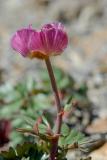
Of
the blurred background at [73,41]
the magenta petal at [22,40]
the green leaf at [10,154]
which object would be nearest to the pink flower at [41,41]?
the magenta petal at [22,40]

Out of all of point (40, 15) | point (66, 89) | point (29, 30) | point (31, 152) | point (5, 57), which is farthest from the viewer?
point (40, 15)

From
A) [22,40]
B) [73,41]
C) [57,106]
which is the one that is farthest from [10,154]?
[73,41]

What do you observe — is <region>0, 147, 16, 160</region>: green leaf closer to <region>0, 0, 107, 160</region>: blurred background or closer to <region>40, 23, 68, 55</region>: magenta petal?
<region>40, 23, 68, 55</region>: magenta petal

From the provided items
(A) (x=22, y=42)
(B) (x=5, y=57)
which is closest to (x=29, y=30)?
(A) (x=22, y=42)

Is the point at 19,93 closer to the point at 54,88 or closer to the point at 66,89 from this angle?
the point at 66,89

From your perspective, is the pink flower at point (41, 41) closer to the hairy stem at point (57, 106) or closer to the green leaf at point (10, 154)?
the hairy stem at point (57, 106)

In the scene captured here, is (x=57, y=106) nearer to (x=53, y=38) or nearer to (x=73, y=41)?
(x=53, y=38)

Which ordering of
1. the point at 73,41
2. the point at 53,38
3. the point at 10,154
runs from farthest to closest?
the point at 73,41 < the point at 10,154 < the point at 53,38
